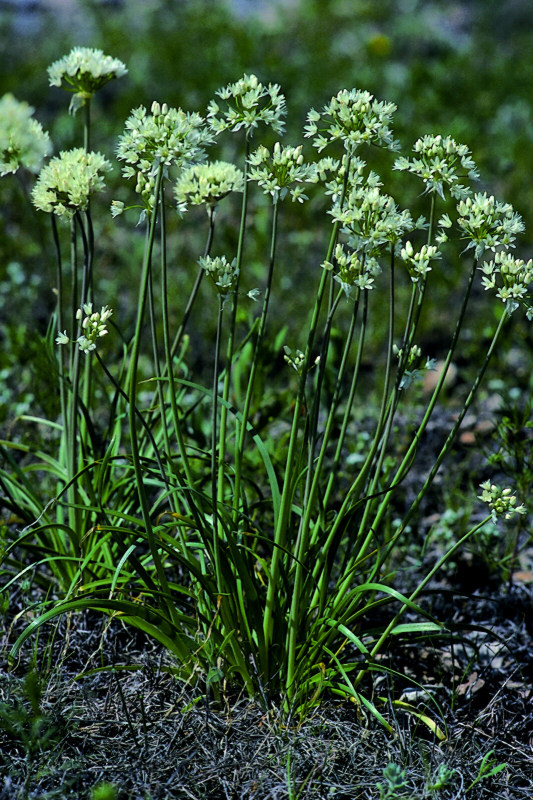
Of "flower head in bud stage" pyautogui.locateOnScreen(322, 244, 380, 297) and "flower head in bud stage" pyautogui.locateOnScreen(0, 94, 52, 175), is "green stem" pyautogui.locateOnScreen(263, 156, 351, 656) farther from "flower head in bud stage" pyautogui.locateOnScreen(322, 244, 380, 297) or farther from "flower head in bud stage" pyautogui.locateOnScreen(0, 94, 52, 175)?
"flower head in bud stage" pyautogui.locateOnScreen(0, 94, 52, 175)

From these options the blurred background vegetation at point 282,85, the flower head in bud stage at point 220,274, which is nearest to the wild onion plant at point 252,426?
the flower head in bud stage at point 220,274

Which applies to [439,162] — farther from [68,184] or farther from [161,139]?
[68,184]

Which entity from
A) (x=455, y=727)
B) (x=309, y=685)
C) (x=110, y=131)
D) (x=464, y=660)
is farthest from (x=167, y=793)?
(x=110, y=131)

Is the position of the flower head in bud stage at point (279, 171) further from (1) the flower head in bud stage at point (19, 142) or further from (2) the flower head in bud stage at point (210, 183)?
(1) the flower head in bud stage at point (19, 142)

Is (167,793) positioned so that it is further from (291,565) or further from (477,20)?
(477,20)

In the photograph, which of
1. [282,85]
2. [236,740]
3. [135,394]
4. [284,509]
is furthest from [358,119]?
[282,85]

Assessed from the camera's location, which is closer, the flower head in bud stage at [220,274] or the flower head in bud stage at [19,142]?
the flower head in bud stage at [220,274]

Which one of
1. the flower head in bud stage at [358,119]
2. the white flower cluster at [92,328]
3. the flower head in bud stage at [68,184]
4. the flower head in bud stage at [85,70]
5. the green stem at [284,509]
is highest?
the flower head in bud stage at [85,70]

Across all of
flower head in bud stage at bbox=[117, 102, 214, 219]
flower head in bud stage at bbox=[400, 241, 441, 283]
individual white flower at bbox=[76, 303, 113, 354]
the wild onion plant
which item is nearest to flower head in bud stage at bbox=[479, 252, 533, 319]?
the wild onion plant
